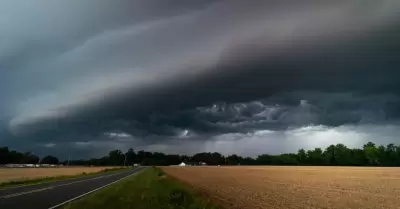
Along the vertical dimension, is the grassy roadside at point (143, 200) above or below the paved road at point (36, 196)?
below

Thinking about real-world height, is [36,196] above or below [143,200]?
above

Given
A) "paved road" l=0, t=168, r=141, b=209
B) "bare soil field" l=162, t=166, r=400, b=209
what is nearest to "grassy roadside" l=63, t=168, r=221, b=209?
"paved road" l=0, t=168, r=141, b=209

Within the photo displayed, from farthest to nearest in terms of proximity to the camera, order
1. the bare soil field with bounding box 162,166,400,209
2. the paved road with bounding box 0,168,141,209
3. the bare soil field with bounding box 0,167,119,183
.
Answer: the bare soil field with bounding box 0,167,119,183, the bare soil field with bounding box 162,166,400,209, the paved road with bounding box 0,168,141,209

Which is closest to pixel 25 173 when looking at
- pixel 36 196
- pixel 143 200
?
pixel 36 196

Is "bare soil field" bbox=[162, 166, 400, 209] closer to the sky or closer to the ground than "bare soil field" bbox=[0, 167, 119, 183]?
closer to the ground

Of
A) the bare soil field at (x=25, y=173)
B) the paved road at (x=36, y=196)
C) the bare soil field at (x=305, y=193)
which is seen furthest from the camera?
the bare soil field at (x=25, y=173)

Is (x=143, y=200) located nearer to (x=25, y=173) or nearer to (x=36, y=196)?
(x=36, y=196)

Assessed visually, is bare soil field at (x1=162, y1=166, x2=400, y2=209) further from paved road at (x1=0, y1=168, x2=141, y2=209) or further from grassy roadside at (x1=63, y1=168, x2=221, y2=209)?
paved road at (x1=0, y1=168, x2=141, y2=209)

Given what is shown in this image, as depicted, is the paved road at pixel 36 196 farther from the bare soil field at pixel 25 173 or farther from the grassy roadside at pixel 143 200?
the bare soil field at pixel 25 173

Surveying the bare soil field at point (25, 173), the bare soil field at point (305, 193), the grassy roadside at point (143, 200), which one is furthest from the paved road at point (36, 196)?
the bare soil field at point (25, 173)

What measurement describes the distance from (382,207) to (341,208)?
2.69m

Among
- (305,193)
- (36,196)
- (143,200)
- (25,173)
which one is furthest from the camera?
(25,173)

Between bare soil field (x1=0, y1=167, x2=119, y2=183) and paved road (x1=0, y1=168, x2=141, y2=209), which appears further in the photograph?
bare soil field (x1=0, y1=167, x2=119, y2=183)

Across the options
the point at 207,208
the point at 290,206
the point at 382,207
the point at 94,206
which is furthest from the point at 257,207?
the point at 94,206
